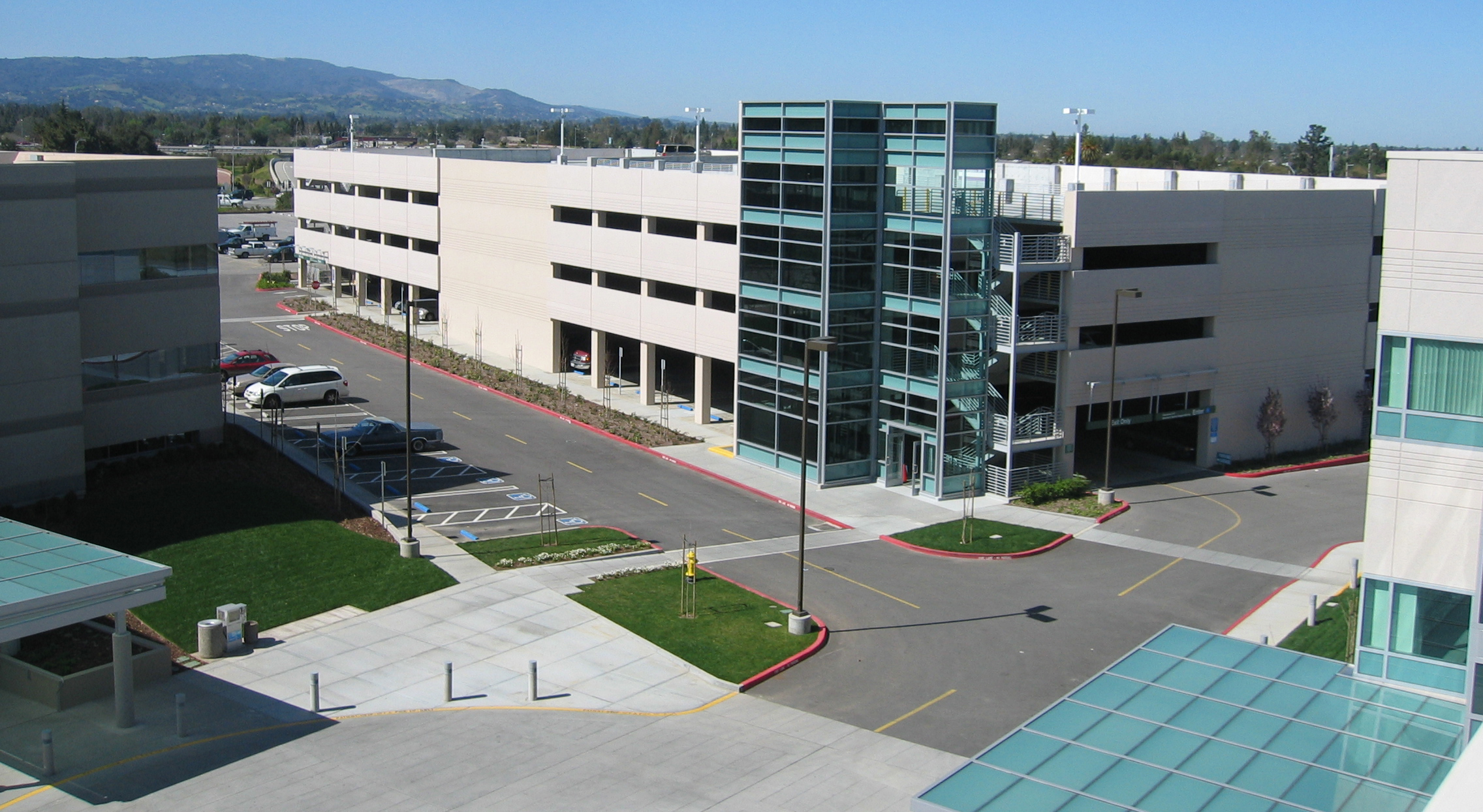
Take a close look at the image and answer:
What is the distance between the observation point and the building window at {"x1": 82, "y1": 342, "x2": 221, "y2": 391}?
36.1m

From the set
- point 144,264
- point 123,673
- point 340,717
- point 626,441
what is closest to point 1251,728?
point 340,717

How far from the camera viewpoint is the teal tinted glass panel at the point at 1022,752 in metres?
15.6

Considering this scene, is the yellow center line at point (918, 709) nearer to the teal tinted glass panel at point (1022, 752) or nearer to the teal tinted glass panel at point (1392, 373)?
the teal tinted glass panel at point (1022, 752)

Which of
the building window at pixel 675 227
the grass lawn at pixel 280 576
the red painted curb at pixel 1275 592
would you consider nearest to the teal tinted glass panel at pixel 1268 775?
the red painted curb at pixel 1275 592

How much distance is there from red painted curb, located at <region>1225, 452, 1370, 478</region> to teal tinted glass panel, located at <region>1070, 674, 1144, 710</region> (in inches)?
1226

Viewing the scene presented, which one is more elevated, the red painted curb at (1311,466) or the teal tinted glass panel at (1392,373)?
the teal tinted glass panel at (1392,373)

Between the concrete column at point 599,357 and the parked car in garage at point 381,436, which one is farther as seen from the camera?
the concrete column at point 599,357

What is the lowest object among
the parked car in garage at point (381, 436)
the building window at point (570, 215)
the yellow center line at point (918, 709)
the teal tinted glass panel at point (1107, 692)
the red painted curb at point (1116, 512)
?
Result: the yellow center line at point (918, 709)

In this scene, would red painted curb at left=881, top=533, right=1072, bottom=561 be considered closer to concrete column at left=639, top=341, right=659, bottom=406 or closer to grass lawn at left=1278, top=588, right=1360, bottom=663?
grass lawn at left=1278, top=588, right=1360, bottom=663

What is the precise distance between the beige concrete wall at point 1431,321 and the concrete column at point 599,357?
137 ft

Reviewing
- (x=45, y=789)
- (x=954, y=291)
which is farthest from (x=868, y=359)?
(x=45, y=789)

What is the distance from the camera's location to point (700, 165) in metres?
54.1

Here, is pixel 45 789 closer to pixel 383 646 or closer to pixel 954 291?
pixel 383 646

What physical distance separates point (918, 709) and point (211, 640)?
1506 cm
